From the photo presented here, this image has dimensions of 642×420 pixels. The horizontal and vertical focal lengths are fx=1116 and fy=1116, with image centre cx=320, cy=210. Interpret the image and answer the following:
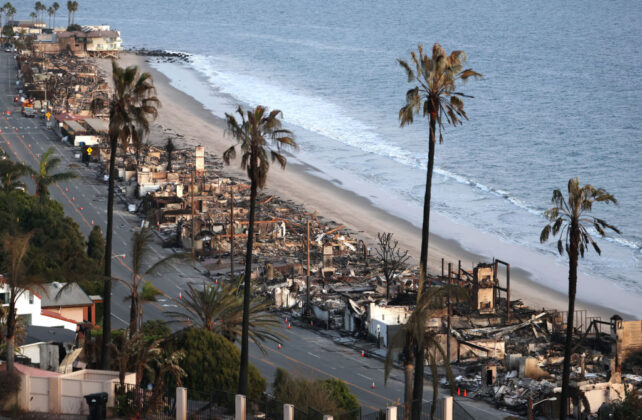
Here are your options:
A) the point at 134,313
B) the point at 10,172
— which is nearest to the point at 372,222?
the point at 10,172

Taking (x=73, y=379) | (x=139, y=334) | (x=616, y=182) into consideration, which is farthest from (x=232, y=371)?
(x=616, y=182)

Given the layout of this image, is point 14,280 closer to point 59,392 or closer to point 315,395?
point 59,392

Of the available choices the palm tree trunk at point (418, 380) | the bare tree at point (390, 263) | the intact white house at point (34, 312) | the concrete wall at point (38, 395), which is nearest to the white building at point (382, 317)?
the bare tree at point (390, 263)

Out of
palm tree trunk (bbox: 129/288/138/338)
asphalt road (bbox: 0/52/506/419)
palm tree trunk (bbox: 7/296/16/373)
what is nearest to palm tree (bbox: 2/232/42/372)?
palm tree trunk (bbox: 7/296/16/373)

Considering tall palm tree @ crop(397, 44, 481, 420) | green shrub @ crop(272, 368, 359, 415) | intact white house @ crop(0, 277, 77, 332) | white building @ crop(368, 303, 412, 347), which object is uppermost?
tall palm tree @ crop(397, 44, 481, 420)

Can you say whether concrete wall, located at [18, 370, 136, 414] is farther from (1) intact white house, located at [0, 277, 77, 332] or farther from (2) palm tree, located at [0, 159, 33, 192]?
(2) palm tree, located at [0, 159, 33, 192]

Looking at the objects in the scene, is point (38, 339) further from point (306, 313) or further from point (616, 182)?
point (616, 182)

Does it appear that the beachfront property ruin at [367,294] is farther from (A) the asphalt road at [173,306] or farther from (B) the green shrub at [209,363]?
(B) the green shrub at [209,363]
